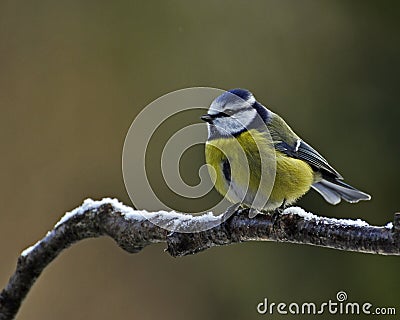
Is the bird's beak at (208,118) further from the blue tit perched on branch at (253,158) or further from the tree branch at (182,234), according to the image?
the tree branch at (182,234)

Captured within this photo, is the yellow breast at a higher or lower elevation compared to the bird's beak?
lower

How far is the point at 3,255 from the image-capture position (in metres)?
1.56

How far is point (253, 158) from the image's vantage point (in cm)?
86

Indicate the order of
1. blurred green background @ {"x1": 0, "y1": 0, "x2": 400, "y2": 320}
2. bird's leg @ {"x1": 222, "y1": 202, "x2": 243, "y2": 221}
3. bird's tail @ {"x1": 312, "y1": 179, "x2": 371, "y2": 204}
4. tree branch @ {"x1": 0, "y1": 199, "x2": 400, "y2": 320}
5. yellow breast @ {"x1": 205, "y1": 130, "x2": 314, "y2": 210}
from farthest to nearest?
1. blurred green background @ {"x1": 0, "y1": 0, "x2": 400, "y2": 320}
2. bird's tail @ {"x1": 312, "y1": 179, "x2": 371, "y2": 204}
3. yellow breast @ {"x1": 205, "y1": 130, "x2": 314, "y2": 210}
4. bird's leg @ {"x1": 222, "y1": 202, "x2": 243, "y2": 221}
5. tree branch @ {"x1": 0, "y1": 199, "x2": 400, "y2": 320}

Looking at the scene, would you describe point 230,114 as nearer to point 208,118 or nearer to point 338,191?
point 208,118

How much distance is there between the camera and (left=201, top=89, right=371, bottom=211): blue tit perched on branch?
0.83 m

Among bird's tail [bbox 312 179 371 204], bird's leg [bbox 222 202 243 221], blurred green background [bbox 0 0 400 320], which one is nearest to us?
bird's leg [bbox 222 202 243 221]

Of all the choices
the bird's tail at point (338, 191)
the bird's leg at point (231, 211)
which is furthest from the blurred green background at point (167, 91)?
the bird's leg at point (231, 211)

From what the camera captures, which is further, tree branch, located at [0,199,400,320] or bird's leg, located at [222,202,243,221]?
bird's leg, located at [222,202,243,221]

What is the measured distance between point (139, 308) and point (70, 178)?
1.37 ft

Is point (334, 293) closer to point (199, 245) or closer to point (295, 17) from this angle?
point (295, 17)

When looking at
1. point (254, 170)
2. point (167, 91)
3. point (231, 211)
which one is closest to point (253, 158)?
point (254, 170)

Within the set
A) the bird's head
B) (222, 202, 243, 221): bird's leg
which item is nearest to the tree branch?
(222, 202, 243, 221): bird's leg

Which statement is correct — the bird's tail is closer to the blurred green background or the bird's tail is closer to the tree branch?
the tree branch
